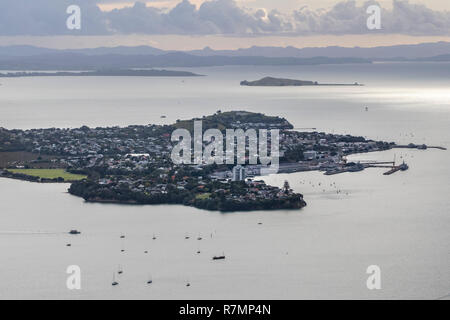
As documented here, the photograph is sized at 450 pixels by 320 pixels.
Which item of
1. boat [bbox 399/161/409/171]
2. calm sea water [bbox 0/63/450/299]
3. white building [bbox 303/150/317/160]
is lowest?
calm sea water [bbox 0/63/450/299]

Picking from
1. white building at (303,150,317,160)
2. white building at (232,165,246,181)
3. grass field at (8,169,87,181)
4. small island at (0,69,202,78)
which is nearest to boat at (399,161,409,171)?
white building at (303,150,317,160)

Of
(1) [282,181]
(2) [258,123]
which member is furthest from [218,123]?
(1) [282,181]

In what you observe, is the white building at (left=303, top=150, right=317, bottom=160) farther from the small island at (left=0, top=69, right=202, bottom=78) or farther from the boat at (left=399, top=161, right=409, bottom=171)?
the small island at (left=0, top=69, right=202, bottom=78)

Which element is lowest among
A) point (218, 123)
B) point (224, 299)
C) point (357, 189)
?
point (224, 299)

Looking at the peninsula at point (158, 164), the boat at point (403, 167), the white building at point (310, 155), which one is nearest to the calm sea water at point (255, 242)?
the boat at point (403, 167)
